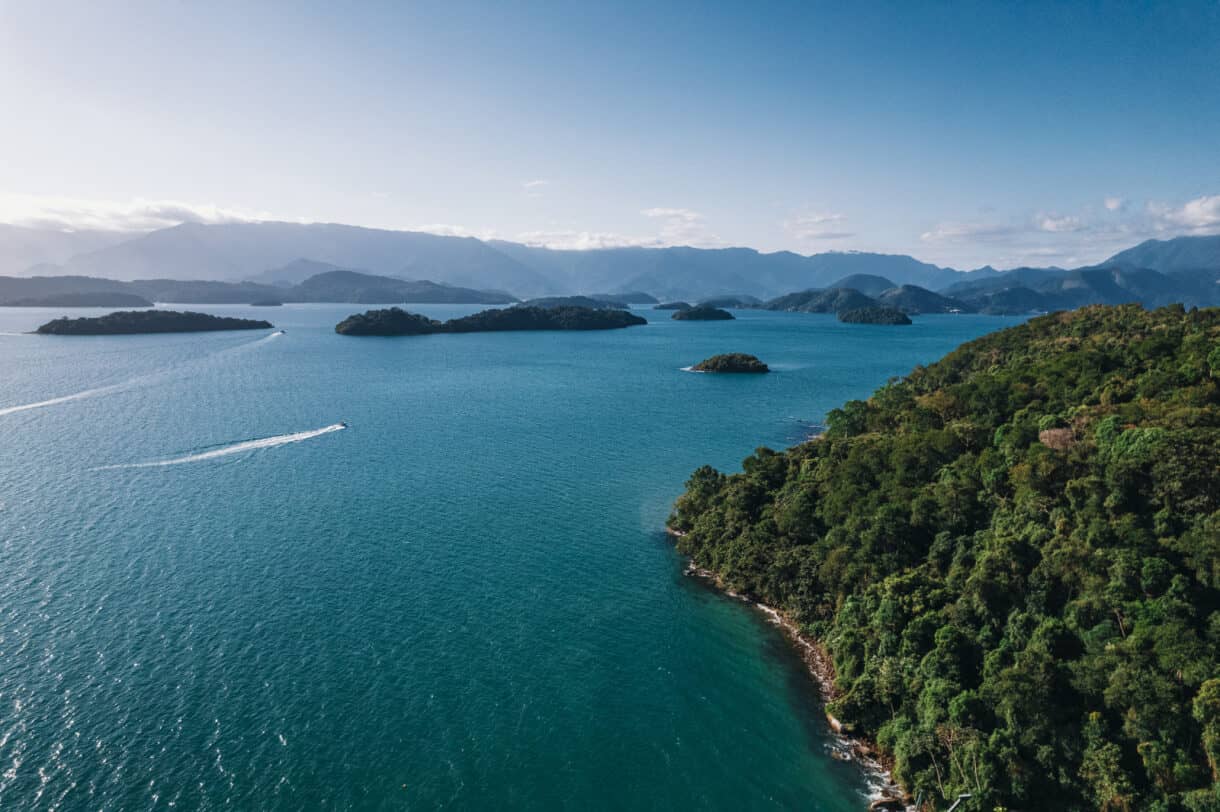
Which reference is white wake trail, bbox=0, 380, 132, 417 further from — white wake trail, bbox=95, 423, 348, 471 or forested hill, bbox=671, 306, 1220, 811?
forested hill, bbox=671, 306, 1220, 811

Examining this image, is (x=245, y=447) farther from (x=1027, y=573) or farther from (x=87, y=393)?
(x=1027, y=573)

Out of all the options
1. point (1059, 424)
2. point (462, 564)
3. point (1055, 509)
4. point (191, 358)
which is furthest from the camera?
point (191, 358)

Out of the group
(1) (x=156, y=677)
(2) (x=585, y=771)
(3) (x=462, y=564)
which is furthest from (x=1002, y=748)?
(1) (x=156, y=677)

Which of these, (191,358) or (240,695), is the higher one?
(191,358)

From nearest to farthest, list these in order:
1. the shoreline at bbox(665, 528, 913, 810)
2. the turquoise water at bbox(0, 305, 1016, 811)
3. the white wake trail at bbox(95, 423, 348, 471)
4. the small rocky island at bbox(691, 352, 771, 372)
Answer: the shoreline at bbox(665, 528, 913, 810), the turquoise water at bbox(0, 305, 1016, 811), the white wake trail at bbox(95, 423, 348, 471), the small rocky island at bbox(691, 352, 771, 372)

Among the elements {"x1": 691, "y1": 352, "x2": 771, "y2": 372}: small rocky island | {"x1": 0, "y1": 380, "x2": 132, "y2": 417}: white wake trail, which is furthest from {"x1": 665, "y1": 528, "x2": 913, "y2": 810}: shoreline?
{"x1": 0, "y1": 380, "x2": 132, "y2": 417}: white wake trail

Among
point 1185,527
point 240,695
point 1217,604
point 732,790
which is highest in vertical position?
point 1185,527

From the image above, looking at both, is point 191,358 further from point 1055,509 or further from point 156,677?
point 1055,509

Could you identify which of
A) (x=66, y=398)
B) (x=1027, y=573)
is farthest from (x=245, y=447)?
(x=1027, y=573)

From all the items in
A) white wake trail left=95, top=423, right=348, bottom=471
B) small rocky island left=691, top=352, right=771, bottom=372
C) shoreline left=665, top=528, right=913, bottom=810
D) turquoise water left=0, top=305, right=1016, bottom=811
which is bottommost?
shoreline left=665, top=528, right=913, bottom=810
